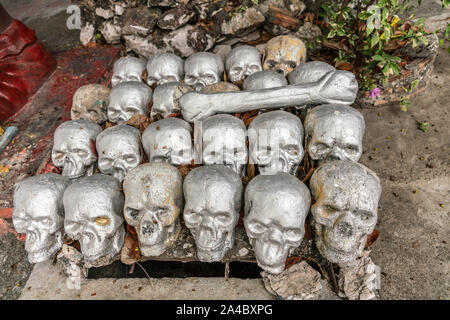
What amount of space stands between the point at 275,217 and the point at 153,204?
72 centimetres

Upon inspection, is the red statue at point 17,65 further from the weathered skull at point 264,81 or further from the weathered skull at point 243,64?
the weathered skull at point 264,81

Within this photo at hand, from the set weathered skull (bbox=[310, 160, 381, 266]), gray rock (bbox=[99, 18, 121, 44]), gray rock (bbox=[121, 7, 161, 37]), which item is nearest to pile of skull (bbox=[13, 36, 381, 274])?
weathered skull (bbox=[310, 160, 381, 266])

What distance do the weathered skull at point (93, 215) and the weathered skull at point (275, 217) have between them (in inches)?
33.2

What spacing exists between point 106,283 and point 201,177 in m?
1.17

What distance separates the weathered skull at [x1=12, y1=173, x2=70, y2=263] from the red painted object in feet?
5.48

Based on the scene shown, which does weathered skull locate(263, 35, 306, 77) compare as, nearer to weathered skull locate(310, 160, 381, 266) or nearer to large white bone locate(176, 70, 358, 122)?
large white bone locate(176, 70, 358, 122)

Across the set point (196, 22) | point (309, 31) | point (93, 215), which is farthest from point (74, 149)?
point (309, 31)

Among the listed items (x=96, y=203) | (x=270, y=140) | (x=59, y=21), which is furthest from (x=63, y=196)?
(x=59, y=21)

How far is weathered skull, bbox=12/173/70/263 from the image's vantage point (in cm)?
208

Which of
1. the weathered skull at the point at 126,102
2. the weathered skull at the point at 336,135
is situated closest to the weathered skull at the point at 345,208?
the weathered skull at the point at 336,135

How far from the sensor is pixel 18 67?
345cm

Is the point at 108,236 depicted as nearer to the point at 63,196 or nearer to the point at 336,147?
the point at 63,196

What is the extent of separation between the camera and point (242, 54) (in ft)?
9.55

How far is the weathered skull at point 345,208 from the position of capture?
1828 mm
